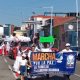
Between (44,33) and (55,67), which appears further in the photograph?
(44,33)

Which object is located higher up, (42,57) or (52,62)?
(42,57)

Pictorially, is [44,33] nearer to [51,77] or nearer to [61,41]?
[61,41]

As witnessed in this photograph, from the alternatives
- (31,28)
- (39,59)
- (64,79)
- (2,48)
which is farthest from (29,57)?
(31,28)

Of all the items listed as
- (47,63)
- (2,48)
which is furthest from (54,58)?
(2,48)

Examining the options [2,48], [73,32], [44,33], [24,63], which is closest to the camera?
[24,63]

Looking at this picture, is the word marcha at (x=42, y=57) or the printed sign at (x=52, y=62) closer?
the printed sign at (x=52, y=62)

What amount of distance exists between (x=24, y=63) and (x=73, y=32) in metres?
51.7

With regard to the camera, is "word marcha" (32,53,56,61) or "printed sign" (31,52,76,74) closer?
"printed sign" (31,52,76,74)

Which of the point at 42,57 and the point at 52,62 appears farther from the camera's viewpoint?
the point at 42,57

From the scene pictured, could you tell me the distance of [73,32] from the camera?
6888cm

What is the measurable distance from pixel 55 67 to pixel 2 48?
4102cm

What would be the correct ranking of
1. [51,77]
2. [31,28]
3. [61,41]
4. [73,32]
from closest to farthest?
[51,77] < [73,32] < [61,41] < [31,28]

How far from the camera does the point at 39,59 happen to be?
59.3 feet

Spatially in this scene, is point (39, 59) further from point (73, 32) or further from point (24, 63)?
point (73, 32)
